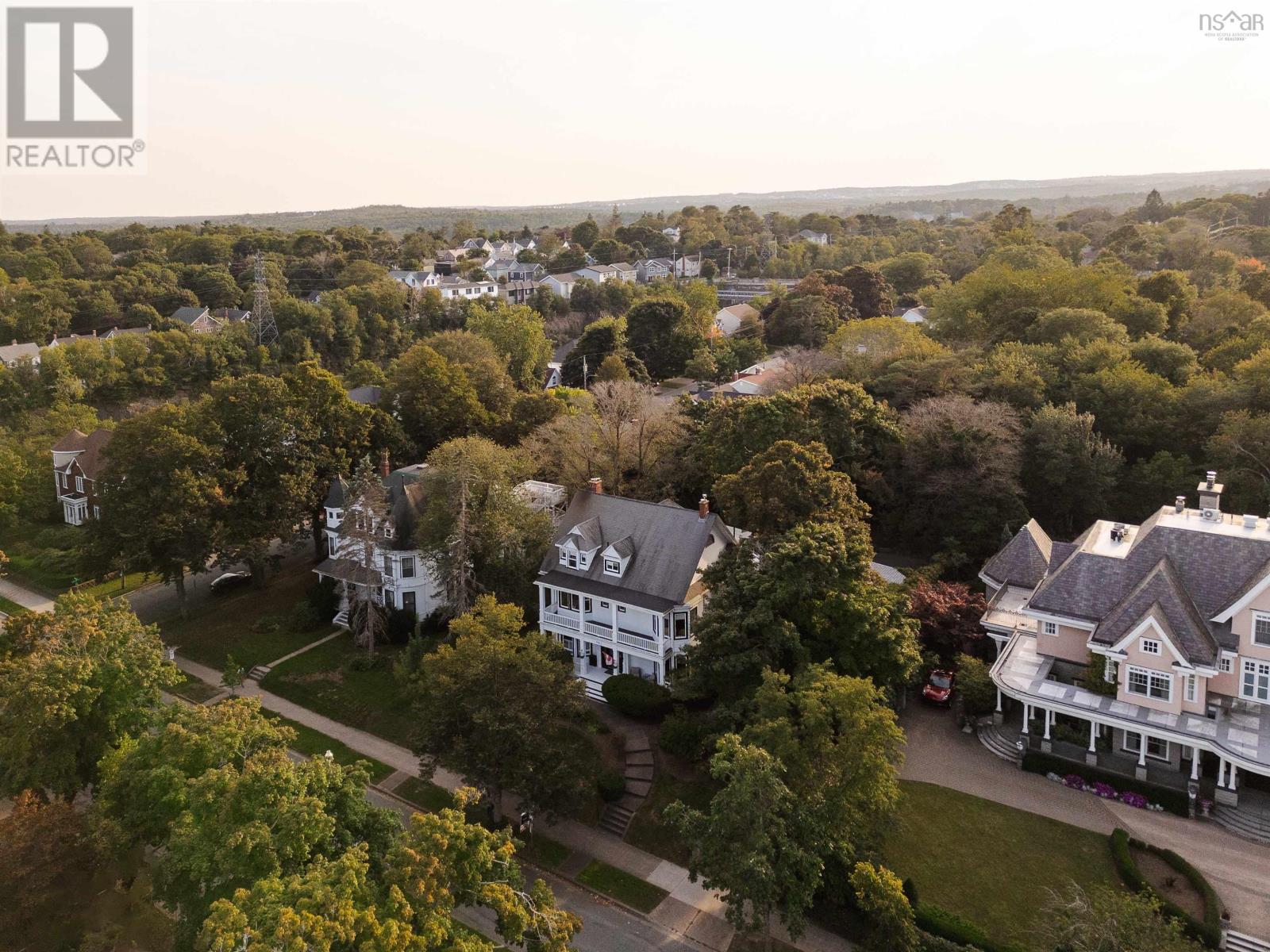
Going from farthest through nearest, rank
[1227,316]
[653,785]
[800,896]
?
1. [1227,316]
2. [653,785]
3. [800,896]

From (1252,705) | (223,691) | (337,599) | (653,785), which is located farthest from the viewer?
(337,599)

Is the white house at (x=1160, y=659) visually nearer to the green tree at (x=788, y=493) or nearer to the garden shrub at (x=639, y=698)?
the green tree at (x=788, y=493)

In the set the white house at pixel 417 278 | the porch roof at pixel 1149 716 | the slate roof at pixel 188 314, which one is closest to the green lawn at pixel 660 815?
the porch roof at pixel 1149 716

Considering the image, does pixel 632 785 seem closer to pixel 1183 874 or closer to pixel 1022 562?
pixel 1183 874

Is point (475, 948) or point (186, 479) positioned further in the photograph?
point (186, 479)

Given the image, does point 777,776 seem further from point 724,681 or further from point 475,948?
point 475,948

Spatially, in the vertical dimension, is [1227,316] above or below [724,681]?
above

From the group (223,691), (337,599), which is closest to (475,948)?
(223,691)
